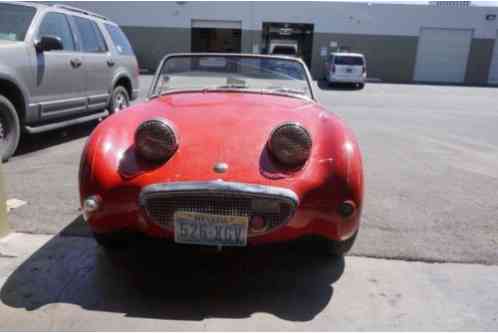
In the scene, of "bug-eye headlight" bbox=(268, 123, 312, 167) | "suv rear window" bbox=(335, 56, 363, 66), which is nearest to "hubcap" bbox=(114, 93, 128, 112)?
"bug-eye headlight" bbox=(268, 123, 312, 167)

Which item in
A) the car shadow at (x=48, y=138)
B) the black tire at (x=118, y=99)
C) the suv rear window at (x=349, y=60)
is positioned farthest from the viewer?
the suv rear window at (x=349, y=60)

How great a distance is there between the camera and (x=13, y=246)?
3277 millimetres

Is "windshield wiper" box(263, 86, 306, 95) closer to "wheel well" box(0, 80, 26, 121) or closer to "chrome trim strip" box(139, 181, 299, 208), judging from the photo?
"chrome trim strip" box(139, 181, 299, 208)

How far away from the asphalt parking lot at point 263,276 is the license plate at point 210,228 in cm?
42

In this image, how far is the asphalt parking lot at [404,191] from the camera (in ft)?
11.7

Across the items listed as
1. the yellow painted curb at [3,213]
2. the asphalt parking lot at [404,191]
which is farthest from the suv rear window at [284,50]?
the yellow painted curb at [3,213]

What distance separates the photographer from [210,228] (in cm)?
253

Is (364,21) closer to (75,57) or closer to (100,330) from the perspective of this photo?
(75,57)

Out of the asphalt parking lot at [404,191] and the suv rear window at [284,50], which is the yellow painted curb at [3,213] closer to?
the asphalt parking lot at [404,191]

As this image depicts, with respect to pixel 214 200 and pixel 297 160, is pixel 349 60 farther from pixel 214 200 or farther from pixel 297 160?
pixel 214 200

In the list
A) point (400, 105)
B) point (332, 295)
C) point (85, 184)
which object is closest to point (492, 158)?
point (332, 295)

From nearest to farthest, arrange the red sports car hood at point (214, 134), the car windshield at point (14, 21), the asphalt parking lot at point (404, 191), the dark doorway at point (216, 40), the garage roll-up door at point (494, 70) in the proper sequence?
1. the red sports car hood at point (214, 134)
2. the asphalt parking lot at point (404, 191)
3. the car windshield at point (14, 21)
4. the garage roll-up door at point (494, 70)
5. the dark doorway at point (216, 40)

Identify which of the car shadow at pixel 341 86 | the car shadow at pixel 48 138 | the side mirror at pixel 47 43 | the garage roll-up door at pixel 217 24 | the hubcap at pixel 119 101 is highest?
the garage roll-up door at pixel 217 24

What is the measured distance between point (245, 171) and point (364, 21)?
1107 inches
